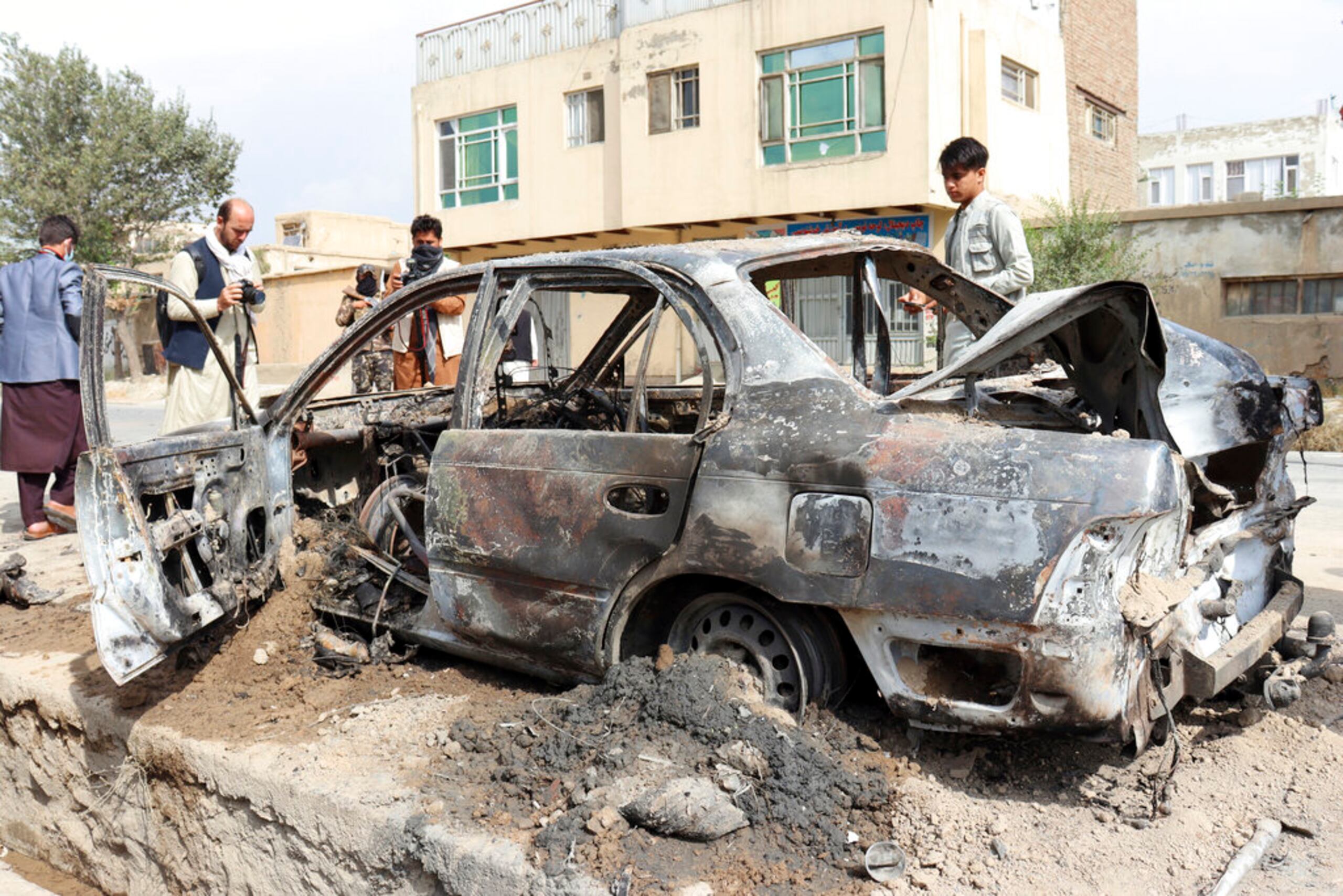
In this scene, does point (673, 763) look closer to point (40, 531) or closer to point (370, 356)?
point (40, 531)

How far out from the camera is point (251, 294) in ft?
17.0

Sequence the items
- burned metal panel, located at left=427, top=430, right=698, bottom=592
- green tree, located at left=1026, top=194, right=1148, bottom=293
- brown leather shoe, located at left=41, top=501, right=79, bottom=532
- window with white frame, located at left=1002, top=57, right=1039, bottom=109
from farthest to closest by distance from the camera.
→ window with white frame, located at left=1002, top=57, right=1039, bottom=109, green tree, located at left=1026, top=194, right=1148, bottom=293, brown leather shoe, located at left=41, top=501, right=79, bottom=532, burned metal panel, located at left=427, top=430, right=698, bottom=592

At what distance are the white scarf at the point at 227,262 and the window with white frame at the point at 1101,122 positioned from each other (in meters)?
20.3

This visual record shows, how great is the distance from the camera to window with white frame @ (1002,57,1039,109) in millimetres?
19625

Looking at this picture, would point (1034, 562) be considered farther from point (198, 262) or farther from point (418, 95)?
point (418, 95)

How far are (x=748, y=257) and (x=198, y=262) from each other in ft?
11.3

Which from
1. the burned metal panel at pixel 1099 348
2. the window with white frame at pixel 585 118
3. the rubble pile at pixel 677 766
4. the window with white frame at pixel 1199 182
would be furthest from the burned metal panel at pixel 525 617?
the window with white frame at pixel 1199 182

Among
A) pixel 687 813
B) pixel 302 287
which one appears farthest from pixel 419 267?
pixel 302 287

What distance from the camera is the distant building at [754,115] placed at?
18156mm

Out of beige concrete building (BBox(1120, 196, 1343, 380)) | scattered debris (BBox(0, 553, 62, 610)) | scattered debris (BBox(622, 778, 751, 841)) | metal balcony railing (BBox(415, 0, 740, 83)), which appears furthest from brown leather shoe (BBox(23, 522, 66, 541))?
beige concrete building (BBox(1120, 196, 1343, 380))

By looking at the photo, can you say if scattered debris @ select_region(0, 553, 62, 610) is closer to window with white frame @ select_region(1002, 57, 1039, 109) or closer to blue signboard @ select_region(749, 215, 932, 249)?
blue signboard @ select_region(749, 215, 932, 249)

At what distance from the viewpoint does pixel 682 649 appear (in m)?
3.25

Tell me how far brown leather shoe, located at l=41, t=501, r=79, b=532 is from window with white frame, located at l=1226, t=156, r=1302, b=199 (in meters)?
38.8

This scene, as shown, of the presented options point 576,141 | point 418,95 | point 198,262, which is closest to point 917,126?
point 576,141
